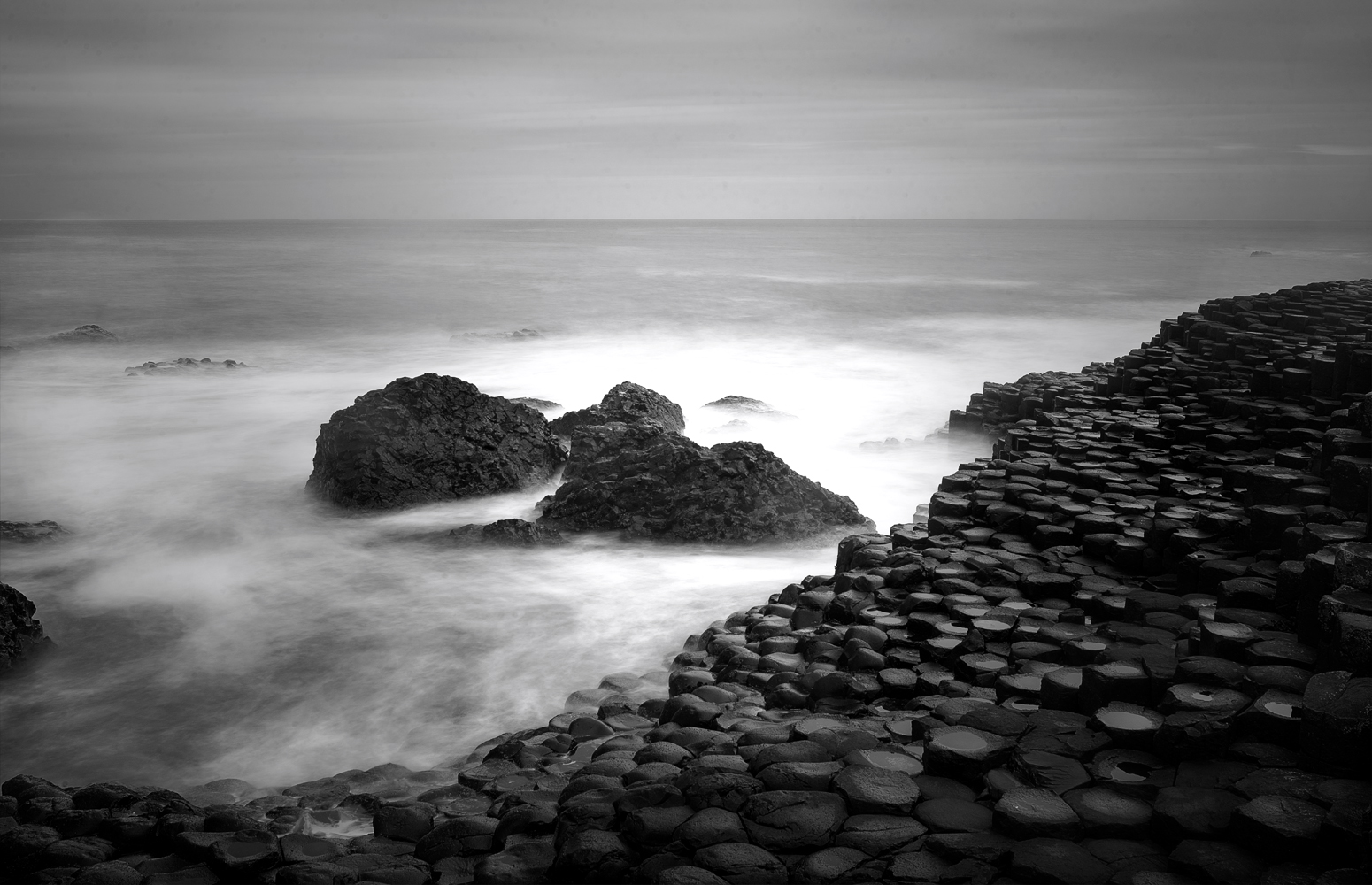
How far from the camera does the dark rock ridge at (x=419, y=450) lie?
351 inches

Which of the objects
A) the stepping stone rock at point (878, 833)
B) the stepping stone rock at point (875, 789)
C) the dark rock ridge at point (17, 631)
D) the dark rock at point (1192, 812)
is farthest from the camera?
the dark rock ridge at point (17, 631)

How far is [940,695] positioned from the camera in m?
3.66

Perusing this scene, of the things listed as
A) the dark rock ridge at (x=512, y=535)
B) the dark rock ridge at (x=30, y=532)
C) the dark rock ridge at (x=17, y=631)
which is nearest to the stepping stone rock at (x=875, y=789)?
the dark rock ridge at (x=512, y=535)

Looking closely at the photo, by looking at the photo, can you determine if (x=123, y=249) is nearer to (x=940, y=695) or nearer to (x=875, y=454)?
(x=875, y=454)

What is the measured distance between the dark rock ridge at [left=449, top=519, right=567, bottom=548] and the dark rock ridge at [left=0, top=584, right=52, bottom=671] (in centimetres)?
288

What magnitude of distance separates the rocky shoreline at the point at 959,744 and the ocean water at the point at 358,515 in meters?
0.92

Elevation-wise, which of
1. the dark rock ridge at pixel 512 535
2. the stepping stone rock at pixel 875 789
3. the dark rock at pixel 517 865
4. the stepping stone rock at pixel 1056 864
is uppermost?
the stepping stone rock at pixel 1056 864

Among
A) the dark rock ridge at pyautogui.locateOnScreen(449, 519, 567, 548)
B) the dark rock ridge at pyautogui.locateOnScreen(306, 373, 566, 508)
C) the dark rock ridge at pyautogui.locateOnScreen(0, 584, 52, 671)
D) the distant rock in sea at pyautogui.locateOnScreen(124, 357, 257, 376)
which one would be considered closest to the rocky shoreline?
the dark rock ridge at pyautogui.locateOnScreen(0, 584, 52, 671)

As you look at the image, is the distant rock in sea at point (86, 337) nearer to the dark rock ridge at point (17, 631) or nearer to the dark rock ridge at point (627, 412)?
the dark rock ridge at point (627, 412)

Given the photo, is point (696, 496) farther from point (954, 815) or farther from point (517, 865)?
point (954, 815)

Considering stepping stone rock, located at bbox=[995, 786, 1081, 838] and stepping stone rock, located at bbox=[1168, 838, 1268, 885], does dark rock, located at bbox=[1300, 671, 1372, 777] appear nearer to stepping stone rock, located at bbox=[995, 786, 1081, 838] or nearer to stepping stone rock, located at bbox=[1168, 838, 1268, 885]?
stepping stone rock, located at bbox=[1168, 838, 1268, 885]

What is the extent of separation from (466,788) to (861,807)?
69.3 inches

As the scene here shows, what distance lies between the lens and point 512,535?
7.86m

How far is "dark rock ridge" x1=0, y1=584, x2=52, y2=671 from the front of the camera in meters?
5.90
